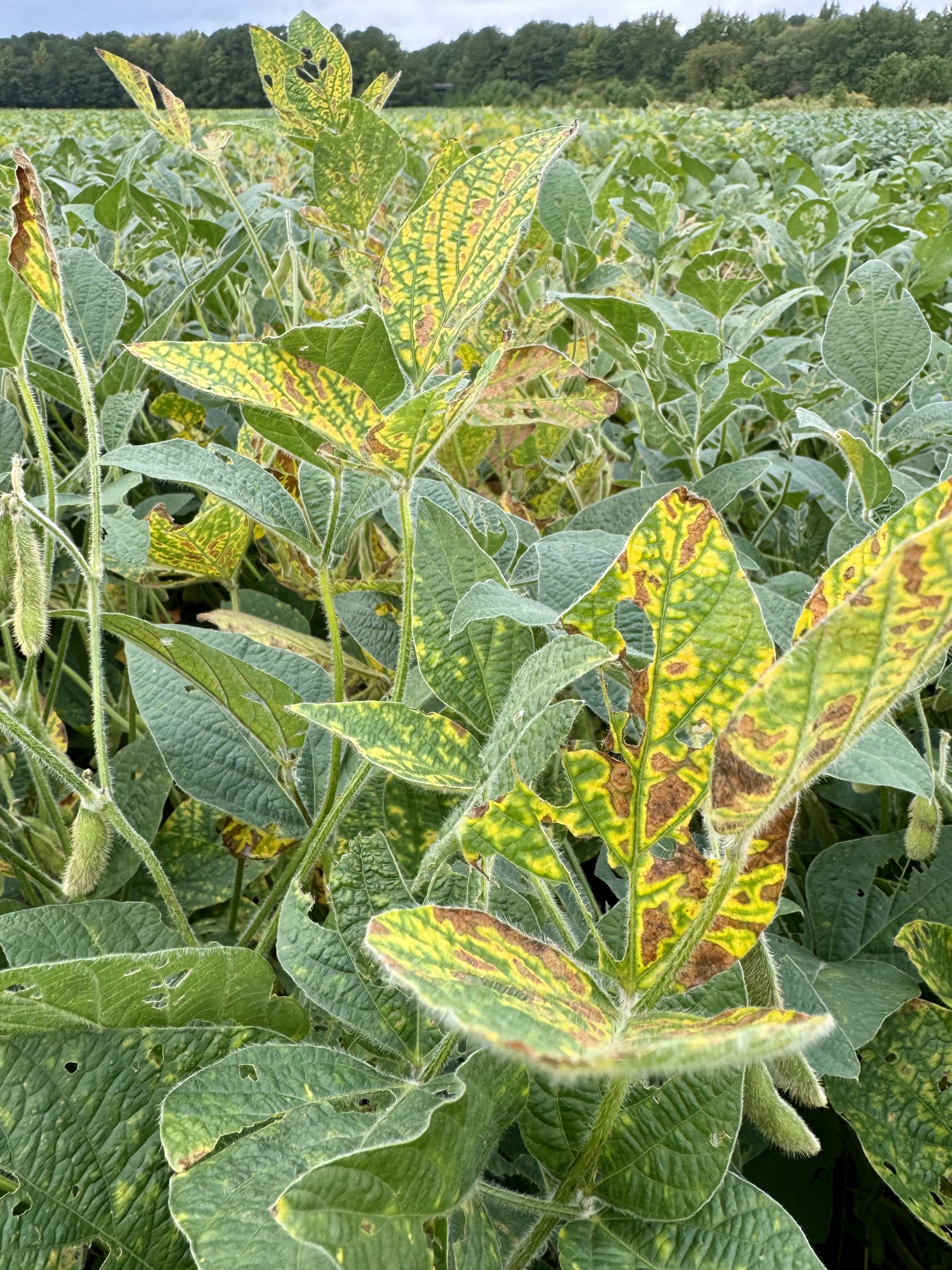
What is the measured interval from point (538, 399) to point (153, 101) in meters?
0.82

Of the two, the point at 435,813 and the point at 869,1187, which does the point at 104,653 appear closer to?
the point at 435,813

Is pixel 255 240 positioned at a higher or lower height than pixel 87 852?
higher

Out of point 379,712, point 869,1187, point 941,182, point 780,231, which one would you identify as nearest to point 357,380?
point 379,712

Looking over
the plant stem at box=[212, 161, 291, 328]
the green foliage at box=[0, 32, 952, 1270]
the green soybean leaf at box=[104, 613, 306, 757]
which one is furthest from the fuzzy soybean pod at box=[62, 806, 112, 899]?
the plant stem at box=[212, 161, 291, 328]

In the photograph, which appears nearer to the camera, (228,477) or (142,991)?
(142,991)

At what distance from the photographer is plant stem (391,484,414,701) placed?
598 millimetres

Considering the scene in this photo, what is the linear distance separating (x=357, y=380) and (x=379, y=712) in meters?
0.27

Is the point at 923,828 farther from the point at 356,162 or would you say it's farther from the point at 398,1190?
the point at 356,162

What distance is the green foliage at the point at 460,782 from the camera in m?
0.39

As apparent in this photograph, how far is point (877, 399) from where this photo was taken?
1.09 meters

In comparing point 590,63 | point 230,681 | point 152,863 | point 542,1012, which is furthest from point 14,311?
point 590,63

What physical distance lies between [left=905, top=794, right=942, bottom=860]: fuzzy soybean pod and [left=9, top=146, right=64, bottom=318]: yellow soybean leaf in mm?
777

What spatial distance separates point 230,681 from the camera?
708mm

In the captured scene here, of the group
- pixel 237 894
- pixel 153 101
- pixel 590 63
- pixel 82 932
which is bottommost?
pixel 237 894
